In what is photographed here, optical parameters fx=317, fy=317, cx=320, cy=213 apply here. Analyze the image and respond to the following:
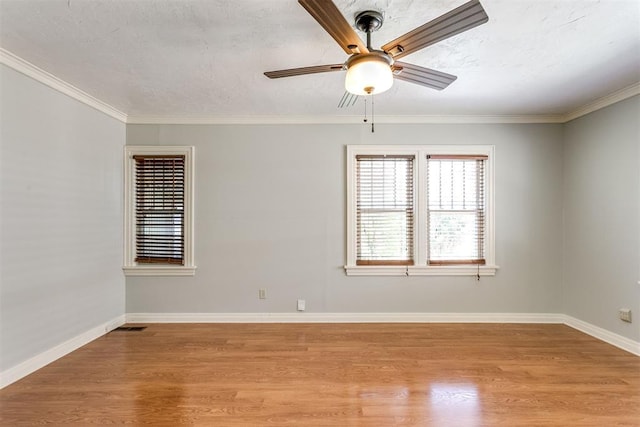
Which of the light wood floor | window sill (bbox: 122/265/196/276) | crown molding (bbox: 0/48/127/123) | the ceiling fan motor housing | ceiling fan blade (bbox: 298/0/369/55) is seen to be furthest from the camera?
window sill (bbox: 122/265/196/276)

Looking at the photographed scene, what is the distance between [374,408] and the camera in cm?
212

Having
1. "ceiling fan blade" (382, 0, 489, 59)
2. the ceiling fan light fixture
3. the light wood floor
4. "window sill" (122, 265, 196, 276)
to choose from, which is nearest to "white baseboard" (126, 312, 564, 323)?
the light wood floor

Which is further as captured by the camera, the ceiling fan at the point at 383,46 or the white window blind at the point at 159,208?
the white window blind at the point at 159,208

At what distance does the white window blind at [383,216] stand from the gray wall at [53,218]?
2.86 meters

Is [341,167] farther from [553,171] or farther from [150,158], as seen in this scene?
[553,171]

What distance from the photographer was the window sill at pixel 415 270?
380cm

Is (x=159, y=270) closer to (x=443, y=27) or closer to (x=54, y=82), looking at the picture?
(x=54, y=82)

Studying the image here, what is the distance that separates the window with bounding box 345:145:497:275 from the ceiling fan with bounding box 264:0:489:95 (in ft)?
5.69

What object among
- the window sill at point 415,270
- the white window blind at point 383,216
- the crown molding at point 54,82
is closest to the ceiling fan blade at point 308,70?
the white window blind at point 383,216

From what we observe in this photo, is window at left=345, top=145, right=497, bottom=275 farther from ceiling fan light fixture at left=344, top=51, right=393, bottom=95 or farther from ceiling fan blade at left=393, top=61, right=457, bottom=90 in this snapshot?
ceiling fan light fixture at left=344, top=51, right=393, bottom=95

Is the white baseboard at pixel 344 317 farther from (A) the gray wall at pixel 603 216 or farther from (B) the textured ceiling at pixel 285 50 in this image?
(B) the textured ceiling at pixel 285 50

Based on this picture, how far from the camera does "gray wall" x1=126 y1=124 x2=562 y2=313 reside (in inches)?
151

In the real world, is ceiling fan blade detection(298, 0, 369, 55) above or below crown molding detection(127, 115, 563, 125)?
below

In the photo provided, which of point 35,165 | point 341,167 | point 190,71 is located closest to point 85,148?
point 35,165
